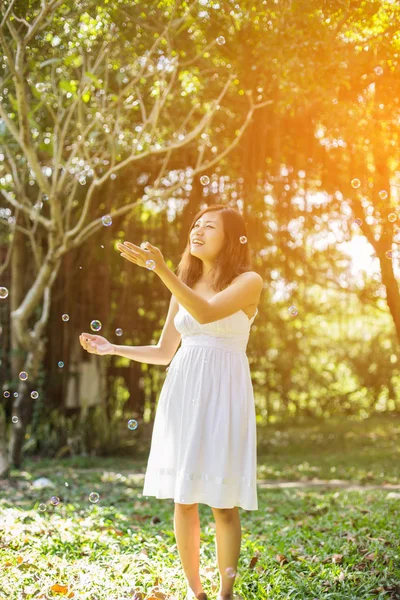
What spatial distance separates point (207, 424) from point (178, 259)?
4398 mm

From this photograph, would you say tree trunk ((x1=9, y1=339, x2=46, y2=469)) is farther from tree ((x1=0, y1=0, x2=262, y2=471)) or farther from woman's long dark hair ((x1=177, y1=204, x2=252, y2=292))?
woman's long dark hair ((x1=177, y1=204, x2=252, y2=292))

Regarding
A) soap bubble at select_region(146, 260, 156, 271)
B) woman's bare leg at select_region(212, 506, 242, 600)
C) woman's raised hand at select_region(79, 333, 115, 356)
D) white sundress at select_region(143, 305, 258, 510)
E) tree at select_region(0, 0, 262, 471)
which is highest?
tree at select_region(0, 0, 262, 471)

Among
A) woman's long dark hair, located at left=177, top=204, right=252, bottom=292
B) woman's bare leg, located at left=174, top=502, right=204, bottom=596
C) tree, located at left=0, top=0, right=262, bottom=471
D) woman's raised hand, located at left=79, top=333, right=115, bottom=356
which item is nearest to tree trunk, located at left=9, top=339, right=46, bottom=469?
tree, located at left=0, top=0, right=262, bottom=471

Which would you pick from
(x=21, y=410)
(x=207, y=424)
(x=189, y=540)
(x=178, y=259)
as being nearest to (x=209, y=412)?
(x=207, y=424)

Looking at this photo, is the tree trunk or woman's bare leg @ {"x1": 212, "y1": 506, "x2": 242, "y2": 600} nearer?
woman's bare leg @ {"x1": 212, "y1": 506, "x2": 242, "y2": 600}

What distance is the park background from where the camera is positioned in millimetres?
3369

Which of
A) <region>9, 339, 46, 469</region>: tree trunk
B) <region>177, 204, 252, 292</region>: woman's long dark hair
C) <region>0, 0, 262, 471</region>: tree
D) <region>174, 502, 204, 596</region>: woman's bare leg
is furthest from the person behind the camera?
<region>9, 339, 46, 469</region>: tree trunk

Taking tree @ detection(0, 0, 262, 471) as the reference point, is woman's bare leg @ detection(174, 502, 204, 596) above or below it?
below

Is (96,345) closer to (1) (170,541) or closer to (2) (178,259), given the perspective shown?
(1) (170,541)

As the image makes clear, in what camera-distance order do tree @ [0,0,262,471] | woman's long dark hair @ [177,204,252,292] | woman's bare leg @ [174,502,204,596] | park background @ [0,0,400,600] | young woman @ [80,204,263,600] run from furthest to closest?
tree @ [0,0,262,471]
park background @ [0,0,400,600]
woman's long dark hair @ [177,204,252,292]
woman's bare leg @ [174,502,204,596]
young woman @ [80,204,263,600]

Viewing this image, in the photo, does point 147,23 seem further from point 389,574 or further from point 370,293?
point 370,293

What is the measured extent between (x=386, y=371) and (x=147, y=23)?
6.22 meters

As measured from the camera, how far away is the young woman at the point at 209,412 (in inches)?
93.8

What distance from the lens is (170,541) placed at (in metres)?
3.45
